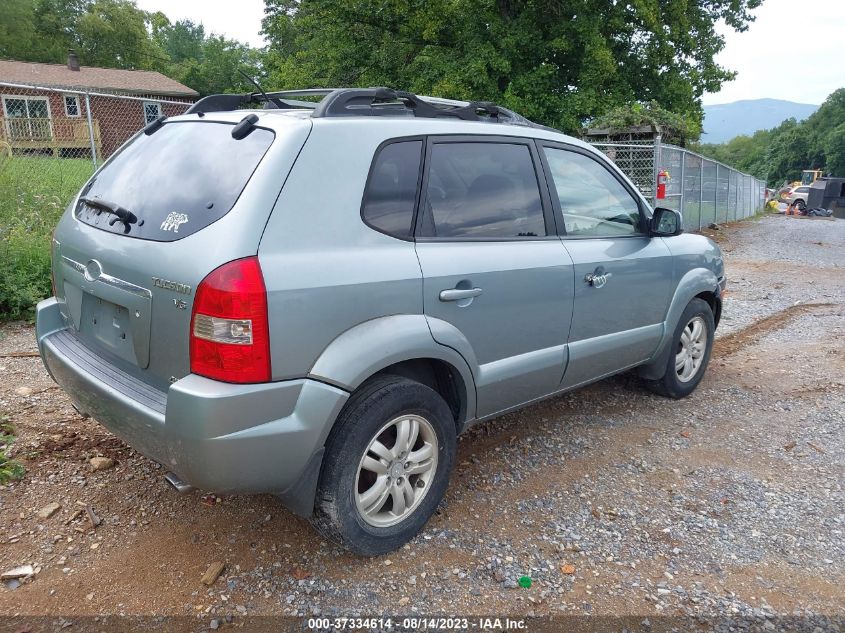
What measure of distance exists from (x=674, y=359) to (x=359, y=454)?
9.37ft

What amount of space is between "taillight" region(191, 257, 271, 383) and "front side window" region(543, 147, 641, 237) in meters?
1.96

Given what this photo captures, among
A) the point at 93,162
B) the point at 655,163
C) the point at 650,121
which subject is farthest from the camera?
the point at 650,121

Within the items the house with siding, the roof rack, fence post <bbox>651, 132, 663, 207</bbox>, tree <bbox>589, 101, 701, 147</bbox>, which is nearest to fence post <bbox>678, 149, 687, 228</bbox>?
tree <bbox>589, 101, 701, 147</bbox>

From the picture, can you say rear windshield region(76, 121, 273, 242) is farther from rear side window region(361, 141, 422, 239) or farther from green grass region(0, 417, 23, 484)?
green grass region(0, 417, 23, 484)

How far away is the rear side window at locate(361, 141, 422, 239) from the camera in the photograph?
2676 millimetres

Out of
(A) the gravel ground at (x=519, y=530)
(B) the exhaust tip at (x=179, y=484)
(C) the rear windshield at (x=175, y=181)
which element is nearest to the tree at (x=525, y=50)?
(A) the gravel ground at (x=519, y=530)

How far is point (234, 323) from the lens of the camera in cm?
224

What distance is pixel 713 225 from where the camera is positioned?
17.1 meters

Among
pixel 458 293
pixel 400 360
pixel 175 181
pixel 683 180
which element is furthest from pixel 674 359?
pixel 683 180

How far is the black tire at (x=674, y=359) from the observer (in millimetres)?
4516

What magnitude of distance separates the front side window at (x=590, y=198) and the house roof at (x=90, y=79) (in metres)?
33.8

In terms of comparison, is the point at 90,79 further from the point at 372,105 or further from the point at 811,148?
the point at 811,148

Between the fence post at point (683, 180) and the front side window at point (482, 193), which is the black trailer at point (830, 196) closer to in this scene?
the fence post at point (683, 180)

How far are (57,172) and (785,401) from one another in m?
8.43
